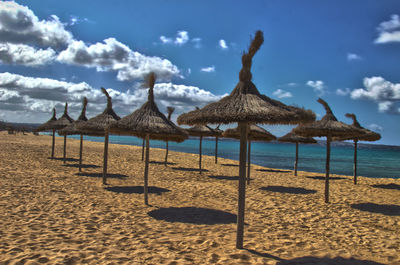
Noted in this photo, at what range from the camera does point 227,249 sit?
4398mm

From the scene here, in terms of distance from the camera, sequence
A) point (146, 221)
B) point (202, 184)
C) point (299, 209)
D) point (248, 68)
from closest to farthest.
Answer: point (248, 68)
point (146, 221)
point (299, 209)
point (202, 184)

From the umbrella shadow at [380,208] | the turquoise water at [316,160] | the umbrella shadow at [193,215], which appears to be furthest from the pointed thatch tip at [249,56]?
the turquoise water at [316,160]

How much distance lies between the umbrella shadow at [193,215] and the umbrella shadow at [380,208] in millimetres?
4129

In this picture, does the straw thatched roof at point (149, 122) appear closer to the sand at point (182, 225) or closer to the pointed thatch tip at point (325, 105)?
the sand at point (182, 225)

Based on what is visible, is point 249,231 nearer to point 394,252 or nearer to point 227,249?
point 227,249

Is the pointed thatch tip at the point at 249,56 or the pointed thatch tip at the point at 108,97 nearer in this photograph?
the pointed thatch tip at the point at 249,56

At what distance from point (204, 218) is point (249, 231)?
1162 millimetres

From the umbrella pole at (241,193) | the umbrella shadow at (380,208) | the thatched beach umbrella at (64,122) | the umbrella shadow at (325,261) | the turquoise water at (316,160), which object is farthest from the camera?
Answer: the turquoise water at (316,160)

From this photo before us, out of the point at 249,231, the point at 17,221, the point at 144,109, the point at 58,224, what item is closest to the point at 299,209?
the point at 249,231

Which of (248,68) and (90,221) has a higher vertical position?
(248,68)

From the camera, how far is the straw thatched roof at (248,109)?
14.3ft

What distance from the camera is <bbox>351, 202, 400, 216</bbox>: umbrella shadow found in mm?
7523

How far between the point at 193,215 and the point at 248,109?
127 inches

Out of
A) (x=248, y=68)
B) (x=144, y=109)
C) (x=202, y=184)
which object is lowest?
(x=202, y=184)
